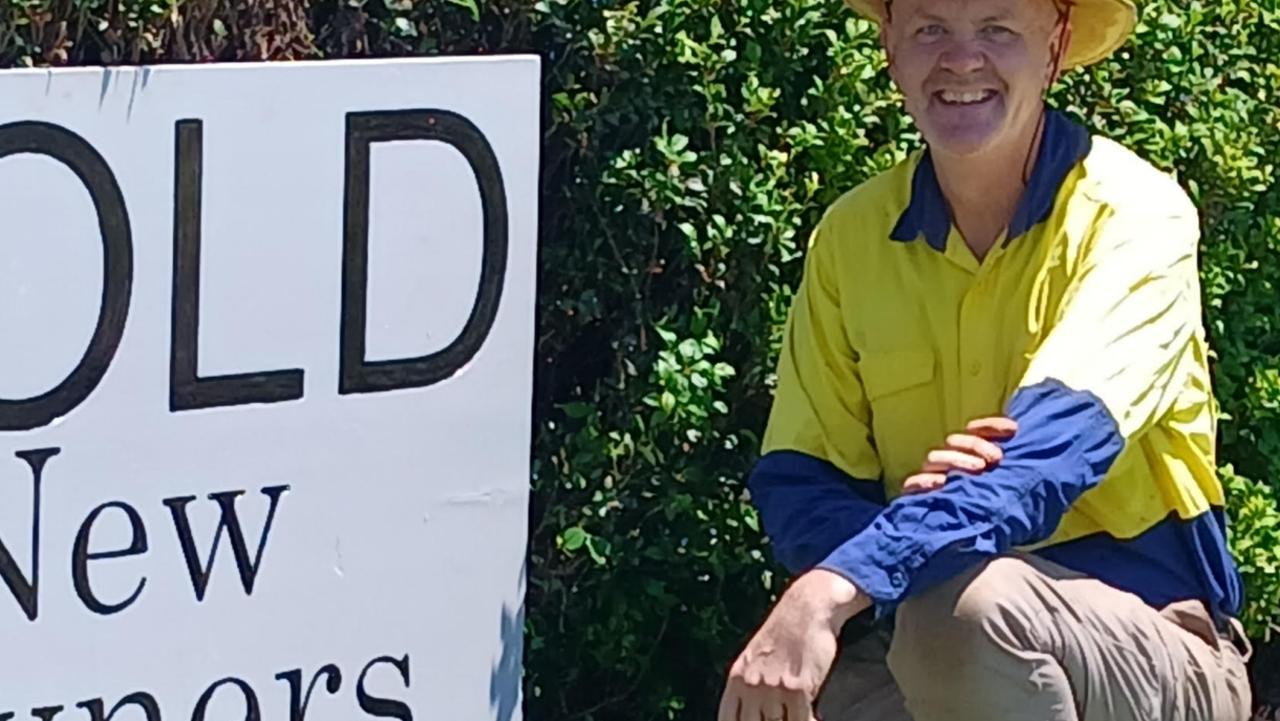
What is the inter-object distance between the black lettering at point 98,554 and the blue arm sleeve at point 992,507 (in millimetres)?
824

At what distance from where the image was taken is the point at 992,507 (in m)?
3.09

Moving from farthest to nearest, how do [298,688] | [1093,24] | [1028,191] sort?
[1093,24] < [1028,191] < [298,688]

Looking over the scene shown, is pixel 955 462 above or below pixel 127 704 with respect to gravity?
above

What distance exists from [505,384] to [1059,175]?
30.8 inches

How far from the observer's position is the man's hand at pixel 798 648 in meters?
3.08

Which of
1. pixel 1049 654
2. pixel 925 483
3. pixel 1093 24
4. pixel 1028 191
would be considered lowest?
pixel 1049 654

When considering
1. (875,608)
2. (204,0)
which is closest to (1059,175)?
(875,608)

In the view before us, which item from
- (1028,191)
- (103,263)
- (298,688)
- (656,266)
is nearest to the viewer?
(103,263)

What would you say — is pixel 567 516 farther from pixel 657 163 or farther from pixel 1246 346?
pixel 1246 346

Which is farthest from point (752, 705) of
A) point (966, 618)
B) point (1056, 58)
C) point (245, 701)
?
point (1056, 58)

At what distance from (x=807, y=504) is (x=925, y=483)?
0.32 m

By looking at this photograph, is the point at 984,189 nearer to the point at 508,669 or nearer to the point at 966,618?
the point at 966,618

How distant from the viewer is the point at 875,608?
3186 millimetres

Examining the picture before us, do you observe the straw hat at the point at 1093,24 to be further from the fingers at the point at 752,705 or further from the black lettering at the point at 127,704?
the black lettering at the point at 127,704
